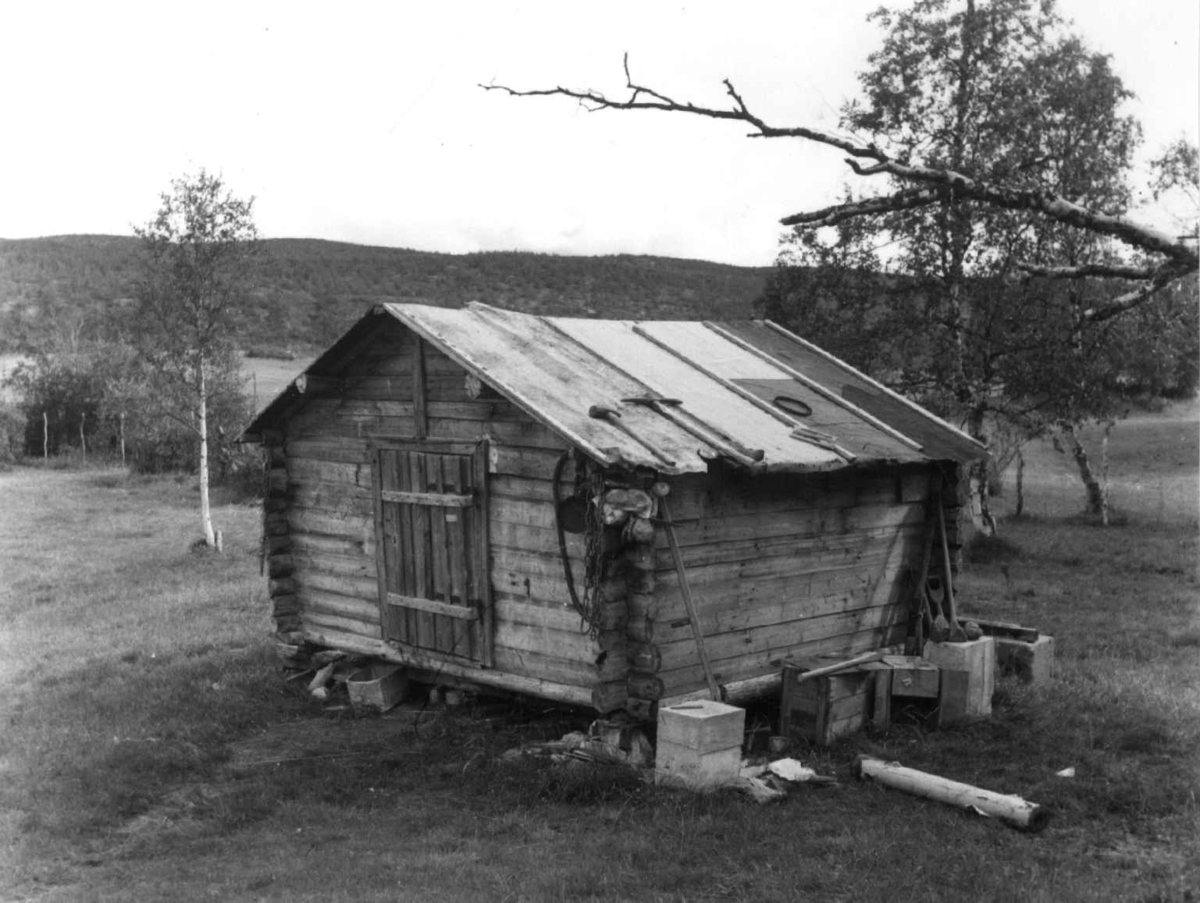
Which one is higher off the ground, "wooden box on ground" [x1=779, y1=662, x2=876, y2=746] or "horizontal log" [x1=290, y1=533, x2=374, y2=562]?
"horizontal log" [x1=290, y1=533, x2=374, y2=562]

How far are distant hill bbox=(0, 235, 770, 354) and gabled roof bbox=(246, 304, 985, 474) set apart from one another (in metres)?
A: 30.5

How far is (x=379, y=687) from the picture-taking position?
1130cm

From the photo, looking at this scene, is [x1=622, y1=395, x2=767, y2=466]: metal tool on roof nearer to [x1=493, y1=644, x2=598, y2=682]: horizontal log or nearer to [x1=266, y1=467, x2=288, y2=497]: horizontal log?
[x1=493, y1=644, x2=598, y2=682]: horizontal log

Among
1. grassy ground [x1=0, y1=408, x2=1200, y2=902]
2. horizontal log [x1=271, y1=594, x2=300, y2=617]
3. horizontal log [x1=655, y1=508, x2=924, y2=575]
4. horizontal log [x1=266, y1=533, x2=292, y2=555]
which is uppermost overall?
horizontal log [x1=655, y1=508, x2=924, y2=575]

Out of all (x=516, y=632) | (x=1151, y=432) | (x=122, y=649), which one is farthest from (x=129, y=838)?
(x=1151, y=432)

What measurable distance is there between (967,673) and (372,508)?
19.7 ft

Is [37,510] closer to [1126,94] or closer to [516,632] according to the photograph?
[516,632]

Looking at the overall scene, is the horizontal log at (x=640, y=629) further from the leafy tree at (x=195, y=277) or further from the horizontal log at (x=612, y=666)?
the leafy tree at (x=195, y=277)

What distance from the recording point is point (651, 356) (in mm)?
11961

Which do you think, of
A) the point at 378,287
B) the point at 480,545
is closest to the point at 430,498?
the point at 480,545

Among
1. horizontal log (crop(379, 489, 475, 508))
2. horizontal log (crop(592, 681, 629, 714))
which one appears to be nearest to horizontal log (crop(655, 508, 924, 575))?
horizontal log (crop(592, 681, 629, 714))

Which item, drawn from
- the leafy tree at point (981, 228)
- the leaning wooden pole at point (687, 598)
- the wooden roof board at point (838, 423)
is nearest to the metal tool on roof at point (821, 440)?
the wooden roof board at point (838, 423)

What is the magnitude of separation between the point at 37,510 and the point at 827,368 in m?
21.7

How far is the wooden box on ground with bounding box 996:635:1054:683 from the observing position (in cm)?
1155
